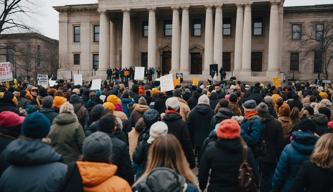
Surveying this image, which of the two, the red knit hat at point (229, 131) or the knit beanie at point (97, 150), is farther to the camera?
the red knit hat at point (229, 131)

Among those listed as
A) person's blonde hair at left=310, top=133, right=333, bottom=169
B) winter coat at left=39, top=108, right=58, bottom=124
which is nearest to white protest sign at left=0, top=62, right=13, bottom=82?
winter coat at left=39, top=108, right=58, bottom=124

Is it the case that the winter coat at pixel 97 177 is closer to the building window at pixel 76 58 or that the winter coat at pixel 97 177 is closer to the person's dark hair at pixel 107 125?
the person's dark hair at pixel 107 125

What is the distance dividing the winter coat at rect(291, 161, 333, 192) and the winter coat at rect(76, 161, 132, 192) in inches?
96.5

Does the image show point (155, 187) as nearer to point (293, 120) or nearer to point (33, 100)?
point (293, 120)

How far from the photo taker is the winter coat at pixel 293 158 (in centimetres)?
568

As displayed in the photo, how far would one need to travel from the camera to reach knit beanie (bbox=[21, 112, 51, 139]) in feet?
14.3

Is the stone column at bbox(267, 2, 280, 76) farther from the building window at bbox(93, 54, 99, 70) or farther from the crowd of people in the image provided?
the crowd of people

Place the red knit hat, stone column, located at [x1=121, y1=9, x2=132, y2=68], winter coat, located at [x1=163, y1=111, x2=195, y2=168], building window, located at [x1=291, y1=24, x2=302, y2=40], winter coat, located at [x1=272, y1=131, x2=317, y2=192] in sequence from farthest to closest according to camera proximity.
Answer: building window, located at [x1=291, y1=24, x2=302, y2=40]
stone column, located at [x1=121, y1=9, x2=132, y2=68]
winter coat, located at [x1=163, y1=111, x2=195, y2=168]
winter coat, located at [x1=272, y1=131, x2=317, y2=192]
the red knit hat

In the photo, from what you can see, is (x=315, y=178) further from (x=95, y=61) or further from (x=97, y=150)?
(x=95, y=61)

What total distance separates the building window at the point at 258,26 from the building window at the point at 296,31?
15.3ft

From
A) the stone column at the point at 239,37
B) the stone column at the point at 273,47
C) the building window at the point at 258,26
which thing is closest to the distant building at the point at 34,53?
the stone column at the point at 239,37

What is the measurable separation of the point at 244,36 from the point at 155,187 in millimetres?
41612

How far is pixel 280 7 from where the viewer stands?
153 feet

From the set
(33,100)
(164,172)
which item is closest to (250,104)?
(164,172)
